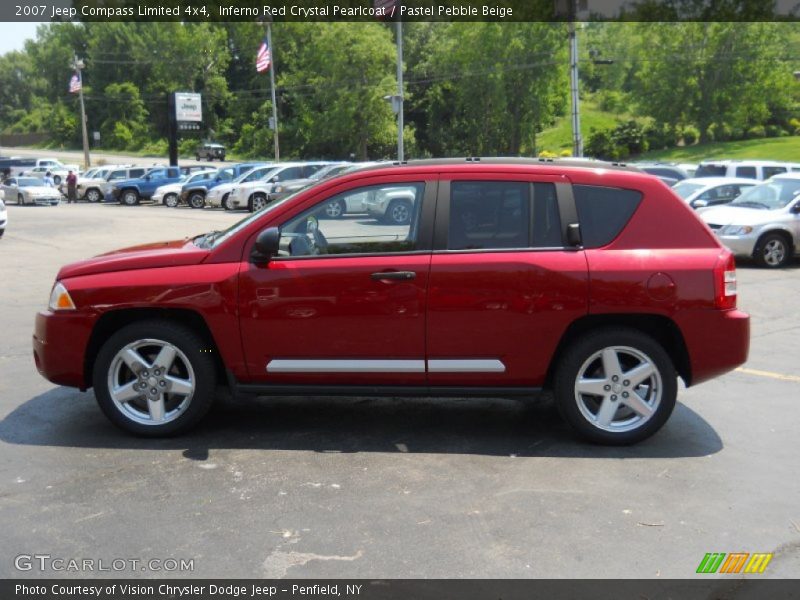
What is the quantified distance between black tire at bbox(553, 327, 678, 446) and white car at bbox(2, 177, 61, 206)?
121 ft

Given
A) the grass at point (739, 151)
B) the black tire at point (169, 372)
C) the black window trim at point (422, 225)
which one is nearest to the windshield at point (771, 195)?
the black window trim at point (422, 225)

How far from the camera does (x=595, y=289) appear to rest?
559cm

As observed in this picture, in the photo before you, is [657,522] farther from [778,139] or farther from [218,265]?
[778,139]

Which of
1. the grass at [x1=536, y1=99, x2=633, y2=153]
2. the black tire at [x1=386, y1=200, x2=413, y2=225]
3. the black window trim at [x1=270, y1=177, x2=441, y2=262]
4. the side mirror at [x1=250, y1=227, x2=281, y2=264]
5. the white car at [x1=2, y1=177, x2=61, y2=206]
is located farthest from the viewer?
the grass at [x1=536, y1=99, x2=633, y2=153]

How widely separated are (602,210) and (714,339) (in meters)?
1.11

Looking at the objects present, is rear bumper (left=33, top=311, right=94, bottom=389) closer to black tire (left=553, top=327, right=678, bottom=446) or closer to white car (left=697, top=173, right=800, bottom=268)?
black tire (left=553, top=327, right=678, bottom=446)

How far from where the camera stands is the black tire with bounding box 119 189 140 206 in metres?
39.2

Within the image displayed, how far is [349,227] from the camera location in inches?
228

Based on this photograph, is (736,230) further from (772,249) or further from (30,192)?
(30,192)

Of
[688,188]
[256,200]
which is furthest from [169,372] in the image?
[256,200]

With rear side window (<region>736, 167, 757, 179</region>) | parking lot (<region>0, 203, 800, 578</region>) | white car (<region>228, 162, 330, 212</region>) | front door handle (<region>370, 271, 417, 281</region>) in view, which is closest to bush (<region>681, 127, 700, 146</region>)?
rear side window (<region>736, 167, 757, 179</region>)

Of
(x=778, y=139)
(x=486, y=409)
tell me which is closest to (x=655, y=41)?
(x=778, y=139)

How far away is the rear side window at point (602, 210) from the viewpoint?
571cm
